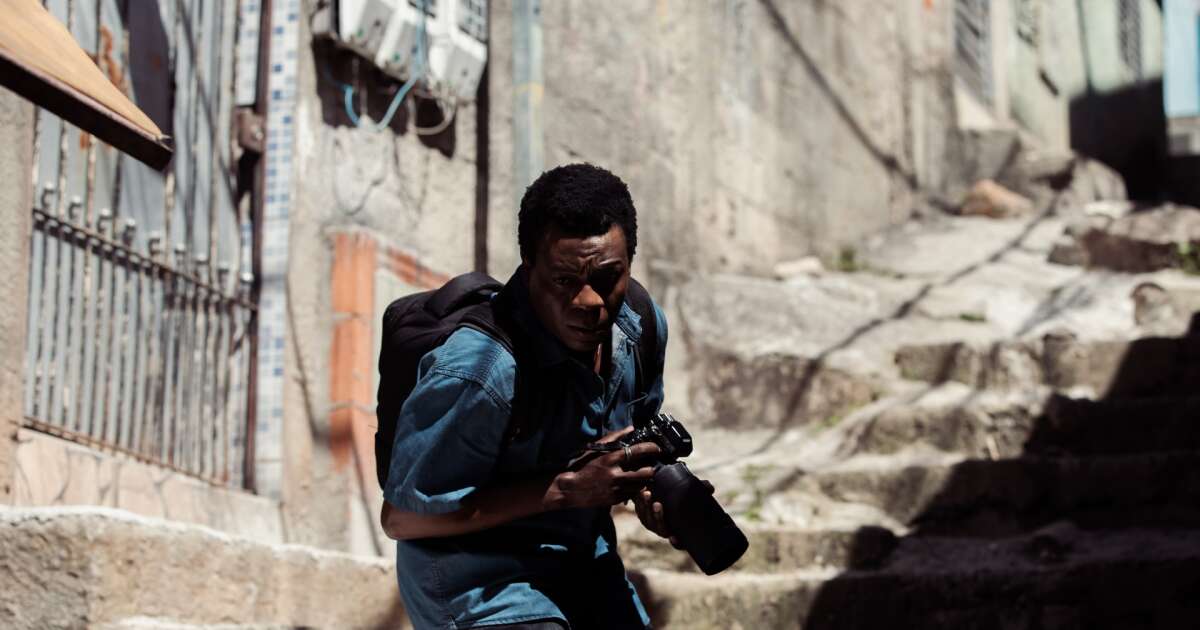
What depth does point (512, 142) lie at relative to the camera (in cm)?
739

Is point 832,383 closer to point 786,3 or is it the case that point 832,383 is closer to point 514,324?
point 786,3

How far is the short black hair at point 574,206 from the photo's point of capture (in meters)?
2.53

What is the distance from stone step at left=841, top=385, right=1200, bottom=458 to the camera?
21.8 ft

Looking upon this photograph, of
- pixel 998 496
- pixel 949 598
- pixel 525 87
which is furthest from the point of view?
pixel 525 87

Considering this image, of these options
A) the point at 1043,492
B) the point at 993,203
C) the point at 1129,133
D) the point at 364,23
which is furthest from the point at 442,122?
the point at 1129,133

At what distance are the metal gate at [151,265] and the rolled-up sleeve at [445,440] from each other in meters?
2.66

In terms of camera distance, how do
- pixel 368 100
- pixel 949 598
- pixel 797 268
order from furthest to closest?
pixel 797 268
pixel 368 100
pixel 949 598

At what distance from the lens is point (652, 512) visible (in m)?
2.58

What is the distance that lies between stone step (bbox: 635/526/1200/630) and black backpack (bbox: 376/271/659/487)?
2899mm

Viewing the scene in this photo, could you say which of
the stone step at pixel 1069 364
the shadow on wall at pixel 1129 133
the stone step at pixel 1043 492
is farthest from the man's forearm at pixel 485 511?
the shadow on wall at pixel 1129 133

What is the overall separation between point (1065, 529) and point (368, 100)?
11.1 ft

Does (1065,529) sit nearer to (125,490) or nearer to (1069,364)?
(1069,364)

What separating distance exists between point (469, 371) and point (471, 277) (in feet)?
0.99

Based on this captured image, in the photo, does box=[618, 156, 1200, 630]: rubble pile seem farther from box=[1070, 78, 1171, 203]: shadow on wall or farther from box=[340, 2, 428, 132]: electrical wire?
box=[1070, 78, 1171, 203]: shadow on wall
